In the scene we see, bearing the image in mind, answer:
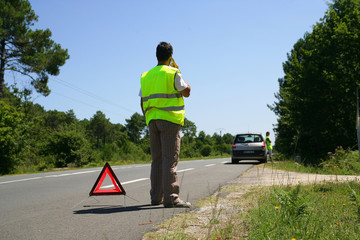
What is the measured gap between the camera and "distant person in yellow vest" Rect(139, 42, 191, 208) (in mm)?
5000

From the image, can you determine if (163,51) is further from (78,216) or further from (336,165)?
(336,165)

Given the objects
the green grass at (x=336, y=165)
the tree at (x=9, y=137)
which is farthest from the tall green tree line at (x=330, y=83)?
the tree at (x=9, y=137)

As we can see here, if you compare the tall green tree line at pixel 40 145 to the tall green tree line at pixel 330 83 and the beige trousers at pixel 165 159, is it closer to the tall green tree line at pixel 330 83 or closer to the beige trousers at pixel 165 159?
the tall green tree line at pixel 330 83

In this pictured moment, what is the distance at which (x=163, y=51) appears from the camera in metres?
5.28

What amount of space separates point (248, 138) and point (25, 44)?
1907 centimetres

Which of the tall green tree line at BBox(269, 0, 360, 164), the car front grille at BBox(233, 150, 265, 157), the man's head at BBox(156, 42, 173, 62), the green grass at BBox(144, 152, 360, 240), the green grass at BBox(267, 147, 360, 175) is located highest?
the tall green tree line at BBox(269, 0, 360, 164)

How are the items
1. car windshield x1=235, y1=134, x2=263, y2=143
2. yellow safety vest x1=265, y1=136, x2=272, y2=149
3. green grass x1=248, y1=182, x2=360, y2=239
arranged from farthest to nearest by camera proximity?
car windshield x1=235, y1=134, x2=263, y2=143
yellow safety vest x1=265, y1=136, x2=272, y2=149
green grass x1=248, y1=182, x2=360, y2=239

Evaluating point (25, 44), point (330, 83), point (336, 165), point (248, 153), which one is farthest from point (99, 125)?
point (336, 165)

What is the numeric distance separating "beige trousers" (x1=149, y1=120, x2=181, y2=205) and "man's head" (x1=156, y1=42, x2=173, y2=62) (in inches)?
36.4

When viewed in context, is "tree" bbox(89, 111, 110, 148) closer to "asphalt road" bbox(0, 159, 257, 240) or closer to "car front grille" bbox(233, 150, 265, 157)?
"car front grille" bbox(233, 150, 265, 157)

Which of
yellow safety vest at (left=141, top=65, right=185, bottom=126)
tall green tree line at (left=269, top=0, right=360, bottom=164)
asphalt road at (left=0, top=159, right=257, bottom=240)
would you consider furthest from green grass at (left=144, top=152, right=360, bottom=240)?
tall green tree line at (left=269, top=0, right=360, bottom=164)

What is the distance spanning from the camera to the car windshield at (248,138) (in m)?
20.8

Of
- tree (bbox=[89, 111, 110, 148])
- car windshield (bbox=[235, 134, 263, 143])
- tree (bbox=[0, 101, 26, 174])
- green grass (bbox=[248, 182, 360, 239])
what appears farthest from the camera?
tree (bbox=[89, 111, 110, 148])

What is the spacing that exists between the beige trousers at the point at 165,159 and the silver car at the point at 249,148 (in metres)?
15.4
